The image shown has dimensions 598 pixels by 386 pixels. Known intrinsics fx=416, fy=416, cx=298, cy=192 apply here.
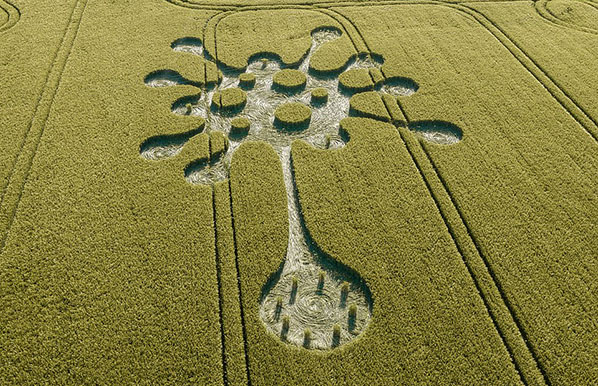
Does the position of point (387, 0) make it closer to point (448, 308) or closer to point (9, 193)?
point (448, 308)

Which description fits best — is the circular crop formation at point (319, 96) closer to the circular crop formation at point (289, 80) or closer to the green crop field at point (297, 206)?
the green crop field at point (297, 206)

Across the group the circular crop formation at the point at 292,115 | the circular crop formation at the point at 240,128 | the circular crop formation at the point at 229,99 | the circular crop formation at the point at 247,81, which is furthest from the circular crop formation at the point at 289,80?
the circular crop formation at the point at 240,128

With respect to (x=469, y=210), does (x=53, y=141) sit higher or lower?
lower

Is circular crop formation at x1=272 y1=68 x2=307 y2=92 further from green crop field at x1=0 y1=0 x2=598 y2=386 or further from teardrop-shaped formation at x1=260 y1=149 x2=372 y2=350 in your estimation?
teardrop-shaped formation at x1=260 y1=149 x2=372 y2=350

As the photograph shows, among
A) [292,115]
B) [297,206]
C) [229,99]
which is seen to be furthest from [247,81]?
[297,206]

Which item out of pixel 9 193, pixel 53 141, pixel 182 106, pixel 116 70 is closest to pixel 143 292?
pixel 9 193
